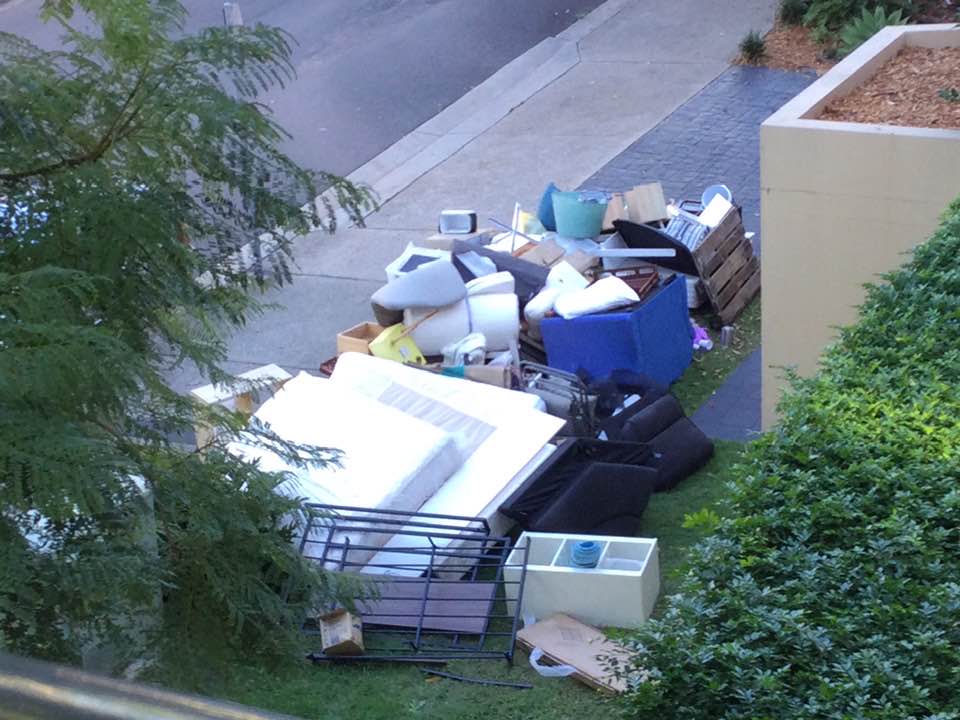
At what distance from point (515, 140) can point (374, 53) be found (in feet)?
12.3

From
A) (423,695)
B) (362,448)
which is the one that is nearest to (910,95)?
(362,448)

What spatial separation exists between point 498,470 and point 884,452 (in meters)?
3.69

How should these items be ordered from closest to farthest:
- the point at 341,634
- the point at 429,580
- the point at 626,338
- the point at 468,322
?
the point at 341,634 → the point at 429,580 → the point at 626,338 → the point at 468,322

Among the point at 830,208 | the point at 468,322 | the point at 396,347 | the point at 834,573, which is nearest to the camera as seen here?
the point at 834,573

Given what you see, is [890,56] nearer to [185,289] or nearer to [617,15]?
[185,289]

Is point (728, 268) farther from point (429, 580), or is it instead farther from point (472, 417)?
point (429, 580)

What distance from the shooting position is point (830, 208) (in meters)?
7.08

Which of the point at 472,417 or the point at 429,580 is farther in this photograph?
the point at 472,417

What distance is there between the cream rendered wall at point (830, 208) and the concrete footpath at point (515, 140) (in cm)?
350

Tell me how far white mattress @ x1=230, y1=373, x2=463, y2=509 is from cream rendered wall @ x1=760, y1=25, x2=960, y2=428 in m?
1.89

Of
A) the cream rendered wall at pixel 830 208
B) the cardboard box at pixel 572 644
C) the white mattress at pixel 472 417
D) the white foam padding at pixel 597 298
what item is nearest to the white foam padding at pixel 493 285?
the white foam padding at pixel 597 298

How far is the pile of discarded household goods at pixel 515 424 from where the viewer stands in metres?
6.37

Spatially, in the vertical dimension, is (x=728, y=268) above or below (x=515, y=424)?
below

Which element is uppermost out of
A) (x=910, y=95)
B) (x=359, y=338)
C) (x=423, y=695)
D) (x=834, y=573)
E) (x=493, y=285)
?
(x=834, y=573)
